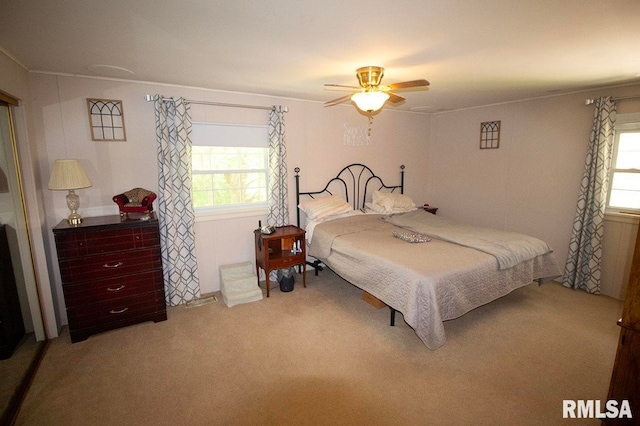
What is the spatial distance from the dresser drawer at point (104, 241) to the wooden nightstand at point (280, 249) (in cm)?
114

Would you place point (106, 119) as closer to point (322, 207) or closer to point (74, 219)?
point (74, 219)

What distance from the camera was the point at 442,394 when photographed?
2.14 meters

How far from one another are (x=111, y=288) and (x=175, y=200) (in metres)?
1.05

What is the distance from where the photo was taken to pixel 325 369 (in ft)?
7.84

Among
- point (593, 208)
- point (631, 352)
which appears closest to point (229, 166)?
point (631, 352)

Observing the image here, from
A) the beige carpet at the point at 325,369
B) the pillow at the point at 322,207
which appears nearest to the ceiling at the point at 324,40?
the pillow at the point at 322,207

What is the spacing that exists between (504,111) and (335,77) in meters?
2.94

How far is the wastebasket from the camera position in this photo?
3.77 meters

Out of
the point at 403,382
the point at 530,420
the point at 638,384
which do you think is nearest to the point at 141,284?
the point at 403,382

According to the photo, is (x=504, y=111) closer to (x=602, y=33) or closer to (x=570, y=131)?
(x=570, y=131)

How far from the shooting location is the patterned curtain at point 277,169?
387cm

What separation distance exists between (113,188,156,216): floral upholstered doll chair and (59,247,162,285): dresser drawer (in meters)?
0.44

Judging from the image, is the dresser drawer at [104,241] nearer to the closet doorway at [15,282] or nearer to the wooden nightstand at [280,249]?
the closet doorway at [15,282]

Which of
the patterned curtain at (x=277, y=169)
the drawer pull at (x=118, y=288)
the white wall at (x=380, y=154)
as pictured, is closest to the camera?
the drawer pull at (x=118, y=288)
